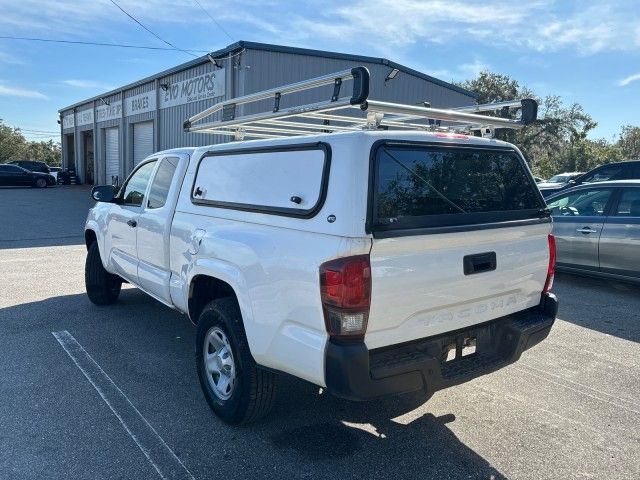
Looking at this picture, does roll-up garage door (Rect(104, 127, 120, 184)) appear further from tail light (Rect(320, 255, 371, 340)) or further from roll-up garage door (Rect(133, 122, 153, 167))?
tail light (Rect(320, 255, 371, 340))

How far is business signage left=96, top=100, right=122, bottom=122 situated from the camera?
89.7 feet

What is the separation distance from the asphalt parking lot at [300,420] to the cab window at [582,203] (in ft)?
8.75

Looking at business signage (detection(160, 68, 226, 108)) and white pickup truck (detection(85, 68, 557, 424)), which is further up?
business signage (detection(160, 68, 226, 108))

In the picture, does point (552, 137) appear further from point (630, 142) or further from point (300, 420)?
point (300, 420)

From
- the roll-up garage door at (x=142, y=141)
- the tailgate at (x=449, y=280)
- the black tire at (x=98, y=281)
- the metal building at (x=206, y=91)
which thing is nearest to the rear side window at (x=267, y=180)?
the tailgate at (x=449, y=280)

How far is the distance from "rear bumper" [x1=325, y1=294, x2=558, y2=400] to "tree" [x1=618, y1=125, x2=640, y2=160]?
1992 inches

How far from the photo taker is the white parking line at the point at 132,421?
3066 mm

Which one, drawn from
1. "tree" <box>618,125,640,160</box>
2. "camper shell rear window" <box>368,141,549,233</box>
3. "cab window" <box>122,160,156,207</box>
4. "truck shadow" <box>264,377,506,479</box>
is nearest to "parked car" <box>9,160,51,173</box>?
"cab window" <box>122,160,156,207</box>

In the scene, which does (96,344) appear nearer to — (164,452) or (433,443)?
(164,452)

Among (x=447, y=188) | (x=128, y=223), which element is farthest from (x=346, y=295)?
(x=128, y=223)

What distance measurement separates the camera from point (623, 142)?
167 feet

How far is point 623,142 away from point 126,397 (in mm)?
56920

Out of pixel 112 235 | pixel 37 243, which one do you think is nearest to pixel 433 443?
pixel 112 235

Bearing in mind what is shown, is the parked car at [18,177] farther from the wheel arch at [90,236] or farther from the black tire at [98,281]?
the black tire at [98,281]
